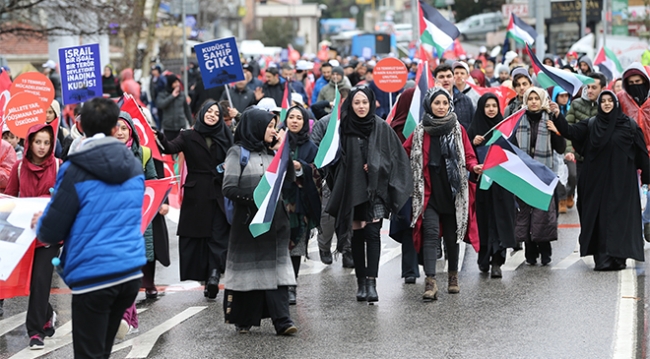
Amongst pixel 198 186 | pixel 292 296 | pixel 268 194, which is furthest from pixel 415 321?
pixel 198 186

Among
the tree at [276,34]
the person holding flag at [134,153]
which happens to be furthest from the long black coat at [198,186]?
the tree at [276,34]

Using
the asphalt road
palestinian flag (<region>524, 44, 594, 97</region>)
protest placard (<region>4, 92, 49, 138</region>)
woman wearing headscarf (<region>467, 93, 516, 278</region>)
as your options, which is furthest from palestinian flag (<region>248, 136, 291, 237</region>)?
palestinian flag (<region>524, 44, 594, 97</region>)

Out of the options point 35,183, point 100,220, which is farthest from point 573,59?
point 100,220

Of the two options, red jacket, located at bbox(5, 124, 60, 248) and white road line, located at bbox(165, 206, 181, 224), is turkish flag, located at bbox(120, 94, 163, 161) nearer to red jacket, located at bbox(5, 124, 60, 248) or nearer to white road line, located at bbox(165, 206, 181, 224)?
red jacket, located at bbox(5, 124, 60, 248)

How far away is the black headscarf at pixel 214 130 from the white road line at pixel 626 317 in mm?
3536

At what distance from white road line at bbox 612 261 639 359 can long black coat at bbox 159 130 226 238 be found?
3407 mm

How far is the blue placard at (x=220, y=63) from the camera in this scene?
43.7 feet

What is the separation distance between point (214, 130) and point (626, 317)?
375 centimetres

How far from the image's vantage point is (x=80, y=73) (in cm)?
1269

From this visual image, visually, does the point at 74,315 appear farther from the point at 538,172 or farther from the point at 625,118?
the point at 625,118

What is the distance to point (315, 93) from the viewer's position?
19750 millimetres

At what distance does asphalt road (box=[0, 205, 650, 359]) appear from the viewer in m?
8.02

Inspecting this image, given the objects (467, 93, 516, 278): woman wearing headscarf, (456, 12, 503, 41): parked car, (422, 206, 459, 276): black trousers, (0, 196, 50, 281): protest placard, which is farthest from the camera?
(456, 12, 503, 41): parked car

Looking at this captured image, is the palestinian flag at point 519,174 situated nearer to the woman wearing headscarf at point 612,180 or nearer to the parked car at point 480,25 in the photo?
the woman wearing headscarf at point 612,180
